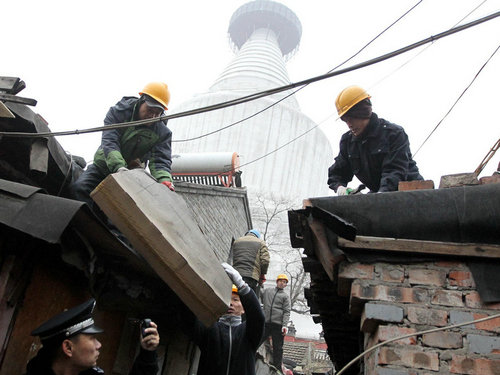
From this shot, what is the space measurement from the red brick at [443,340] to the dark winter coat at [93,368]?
155cm

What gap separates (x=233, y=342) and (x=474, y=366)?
1.64 m

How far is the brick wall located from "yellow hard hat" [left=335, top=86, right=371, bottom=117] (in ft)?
5.57

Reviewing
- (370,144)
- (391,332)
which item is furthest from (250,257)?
(391,332)

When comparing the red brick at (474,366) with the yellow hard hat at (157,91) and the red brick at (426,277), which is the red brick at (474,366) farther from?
the yellow hard hat at (157,91)

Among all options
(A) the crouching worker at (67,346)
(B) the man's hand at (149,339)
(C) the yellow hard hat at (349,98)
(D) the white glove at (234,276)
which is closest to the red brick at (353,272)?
(D) the white glove at (234,276)

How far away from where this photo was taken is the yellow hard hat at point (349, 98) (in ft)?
14.6

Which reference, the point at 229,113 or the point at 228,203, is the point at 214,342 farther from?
the point at 229,113

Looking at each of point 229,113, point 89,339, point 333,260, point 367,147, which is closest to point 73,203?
point 89,339

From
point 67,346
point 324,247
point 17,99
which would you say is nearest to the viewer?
point 67,346

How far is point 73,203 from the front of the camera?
3.37 metres

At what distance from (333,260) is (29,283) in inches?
84.4

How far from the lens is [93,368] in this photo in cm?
277

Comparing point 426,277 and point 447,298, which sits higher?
point 426,277

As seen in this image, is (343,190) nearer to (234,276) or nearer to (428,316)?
(234,276)
